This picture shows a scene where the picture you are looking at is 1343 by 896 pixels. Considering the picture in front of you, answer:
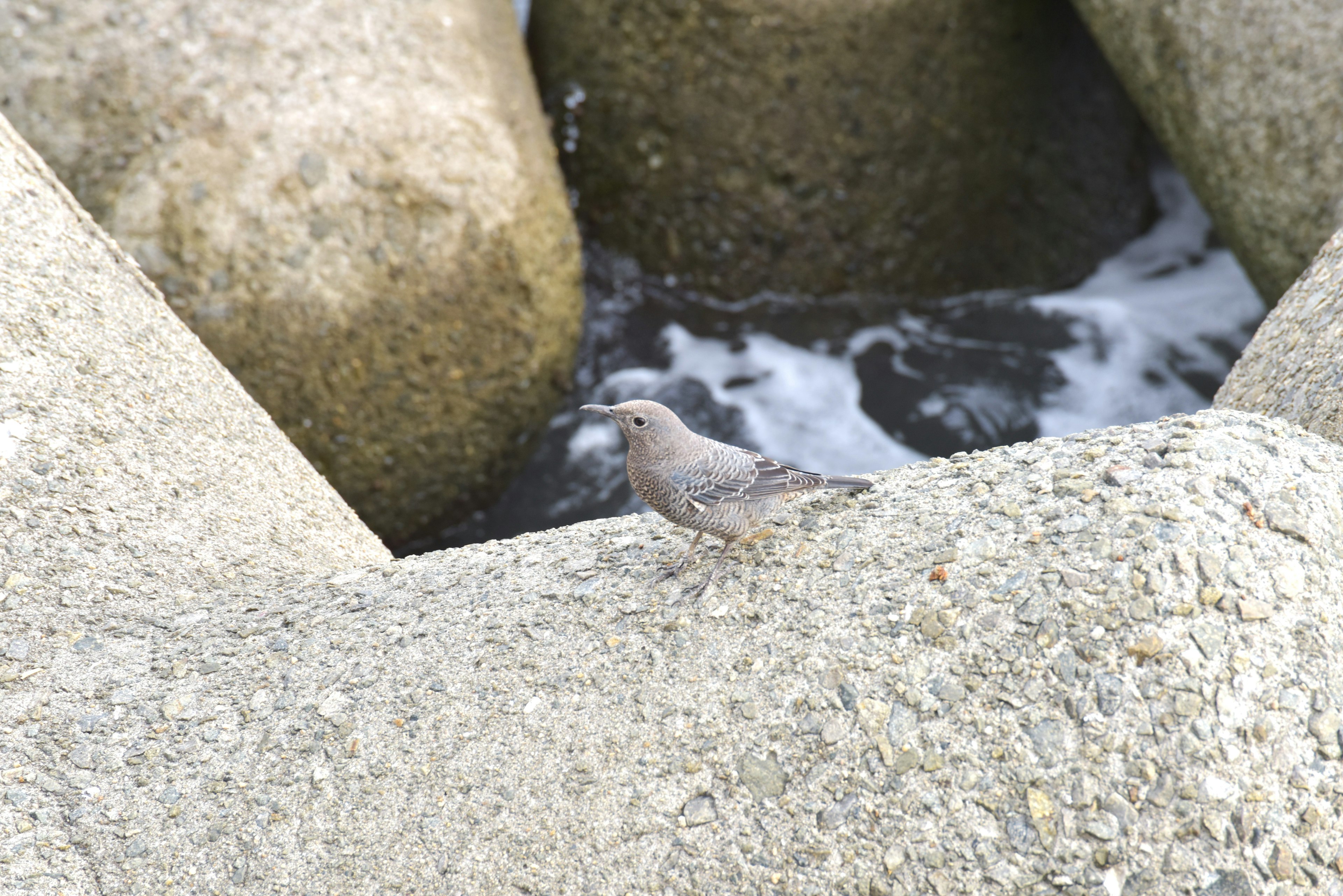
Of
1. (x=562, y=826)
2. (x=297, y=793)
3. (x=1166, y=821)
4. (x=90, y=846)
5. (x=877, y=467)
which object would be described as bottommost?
(x=877, y=467)

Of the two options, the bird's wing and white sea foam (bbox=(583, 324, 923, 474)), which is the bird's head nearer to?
the bird's wing

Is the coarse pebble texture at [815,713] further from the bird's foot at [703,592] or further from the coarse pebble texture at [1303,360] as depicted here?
the coarse pebble texture at [1303,360]

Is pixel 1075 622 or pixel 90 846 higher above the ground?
pixel 1075 622

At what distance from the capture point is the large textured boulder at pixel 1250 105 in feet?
14.9

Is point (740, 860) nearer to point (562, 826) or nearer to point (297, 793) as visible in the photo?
point (562, 826)

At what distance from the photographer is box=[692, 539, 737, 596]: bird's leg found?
8.77 ft

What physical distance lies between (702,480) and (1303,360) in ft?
5.92

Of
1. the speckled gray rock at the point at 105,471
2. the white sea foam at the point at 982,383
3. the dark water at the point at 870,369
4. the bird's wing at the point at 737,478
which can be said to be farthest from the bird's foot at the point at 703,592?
the white sea foam at the point at 982,383

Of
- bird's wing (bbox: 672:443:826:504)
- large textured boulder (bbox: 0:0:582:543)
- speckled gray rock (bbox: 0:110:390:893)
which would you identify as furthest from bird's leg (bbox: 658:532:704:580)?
large textured boulder (bbox: 0:0:582:543)

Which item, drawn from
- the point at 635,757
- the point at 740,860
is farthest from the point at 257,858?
the point at 740,860

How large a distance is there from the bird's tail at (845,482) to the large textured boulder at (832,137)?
384 cm

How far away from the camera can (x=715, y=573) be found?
8.80 ft

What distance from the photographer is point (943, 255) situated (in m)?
6.63

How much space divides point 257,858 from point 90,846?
0.43 m
